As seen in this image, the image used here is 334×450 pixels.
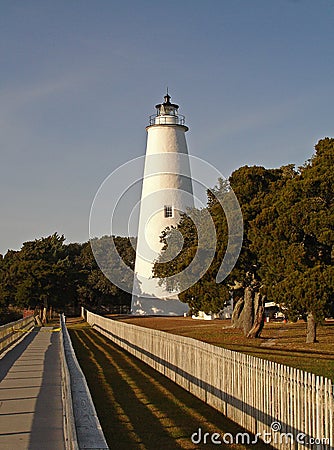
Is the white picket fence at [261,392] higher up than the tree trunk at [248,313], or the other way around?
the tree trunk at [248,313]

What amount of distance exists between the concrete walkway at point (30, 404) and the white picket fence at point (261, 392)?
275 centimetres

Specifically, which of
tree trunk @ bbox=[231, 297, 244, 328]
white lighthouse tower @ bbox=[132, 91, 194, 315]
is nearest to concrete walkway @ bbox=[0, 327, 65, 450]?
tree trunk @ bbox=[231, 297, 244, 328]

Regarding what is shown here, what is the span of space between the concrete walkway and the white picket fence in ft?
9.01

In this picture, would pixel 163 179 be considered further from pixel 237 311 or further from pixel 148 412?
pixel 148 412

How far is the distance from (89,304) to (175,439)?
70.3 m

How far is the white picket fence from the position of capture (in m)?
7.42

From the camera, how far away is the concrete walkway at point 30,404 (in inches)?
347

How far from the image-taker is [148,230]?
171 feet

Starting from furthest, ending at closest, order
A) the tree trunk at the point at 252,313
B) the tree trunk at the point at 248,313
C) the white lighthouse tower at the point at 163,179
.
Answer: the white lighthouse tower at the point at 163,179 < the tree trunk at the point at 248,313 < the tree trunk at the point at 252,313

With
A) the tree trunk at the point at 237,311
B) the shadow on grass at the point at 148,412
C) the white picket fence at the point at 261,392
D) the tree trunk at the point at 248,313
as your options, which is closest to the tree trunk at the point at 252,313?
the tree trunk at the point at 248,313

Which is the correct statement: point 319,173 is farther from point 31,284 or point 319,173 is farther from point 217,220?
point 31,284

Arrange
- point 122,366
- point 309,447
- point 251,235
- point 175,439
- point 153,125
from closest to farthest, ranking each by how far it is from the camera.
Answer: point 309,447 < point 175,439 < point 122,366 < point 251,235 < point 153,125

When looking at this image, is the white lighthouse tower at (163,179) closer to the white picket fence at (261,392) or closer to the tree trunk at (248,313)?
the tree trunk at (248,313)

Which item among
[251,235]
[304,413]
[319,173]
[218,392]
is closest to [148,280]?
[251,235]
